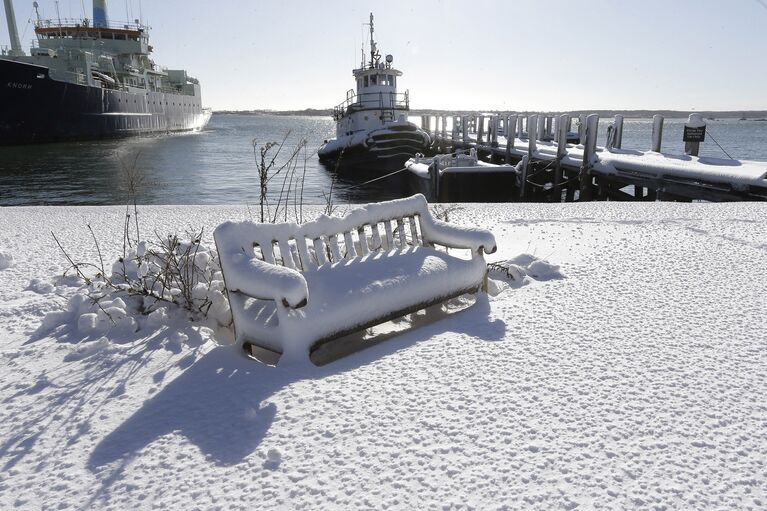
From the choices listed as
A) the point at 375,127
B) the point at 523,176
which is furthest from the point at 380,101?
the point at 523,176

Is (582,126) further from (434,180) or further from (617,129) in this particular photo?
(434,180)

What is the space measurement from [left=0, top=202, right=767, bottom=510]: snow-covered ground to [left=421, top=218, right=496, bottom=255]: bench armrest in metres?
0.43

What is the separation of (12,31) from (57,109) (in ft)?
43.5

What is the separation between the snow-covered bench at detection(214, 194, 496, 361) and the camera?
2.61 metres

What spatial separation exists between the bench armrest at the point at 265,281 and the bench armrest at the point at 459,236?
1.54m

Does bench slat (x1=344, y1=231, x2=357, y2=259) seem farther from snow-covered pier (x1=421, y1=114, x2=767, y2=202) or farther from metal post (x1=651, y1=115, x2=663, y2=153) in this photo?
metal post (x1=651, y1=115, x2=663, y2=153)

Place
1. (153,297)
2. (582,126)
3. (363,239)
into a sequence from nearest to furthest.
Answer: (153,297), (363,239), (582,126)

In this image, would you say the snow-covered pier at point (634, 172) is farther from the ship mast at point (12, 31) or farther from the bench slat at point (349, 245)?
the ship mast at point (12, 31)

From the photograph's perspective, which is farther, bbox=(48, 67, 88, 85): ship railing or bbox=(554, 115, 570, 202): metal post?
bbox=(48, 67, 88, 85): ship railing

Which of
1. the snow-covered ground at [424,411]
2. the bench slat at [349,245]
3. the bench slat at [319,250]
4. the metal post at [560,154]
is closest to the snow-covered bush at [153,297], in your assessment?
the snow-covered ground at [424,411]

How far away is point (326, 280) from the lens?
2973 millimetres

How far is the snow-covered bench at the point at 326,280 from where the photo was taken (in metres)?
2.61

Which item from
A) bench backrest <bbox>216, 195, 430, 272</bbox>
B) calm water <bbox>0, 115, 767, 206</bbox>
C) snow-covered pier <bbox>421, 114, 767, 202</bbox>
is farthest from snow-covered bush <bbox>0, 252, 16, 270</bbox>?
snow-covered pier <bbox>421, 114, 767, 202</bbox>

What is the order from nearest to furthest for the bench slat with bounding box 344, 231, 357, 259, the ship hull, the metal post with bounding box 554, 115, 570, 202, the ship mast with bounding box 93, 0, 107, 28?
the bench slat with bounding box 344, 231, 357, 259 → the metal post with bounding box 554, 115, 570, 202 → the ship hull → the ship mast with bounding box 93, 0, 107, 28
